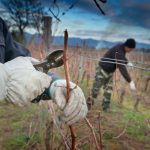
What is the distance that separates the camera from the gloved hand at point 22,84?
138 cm

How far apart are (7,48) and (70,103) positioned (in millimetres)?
933

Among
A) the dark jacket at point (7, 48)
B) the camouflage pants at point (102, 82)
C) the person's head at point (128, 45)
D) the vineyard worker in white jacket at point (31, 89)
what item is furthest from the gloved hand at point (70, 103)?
the person's head at point (128, 45)

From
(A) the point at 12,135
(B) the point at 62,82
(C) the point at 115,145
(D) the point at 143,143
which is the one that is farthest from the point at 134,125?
(B) the point at 62,82

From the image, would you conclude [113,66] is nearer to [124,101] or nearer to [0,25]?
[124,101]

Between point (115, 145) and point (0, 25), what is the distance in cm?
382

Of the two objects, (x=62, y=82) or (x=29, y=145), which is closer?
(x=62, y=82)

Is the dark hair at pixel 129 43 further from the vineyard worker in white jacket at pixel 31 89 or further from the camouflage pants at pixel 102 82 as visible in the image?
the vineyard worker in white jacket at pixel 31 89

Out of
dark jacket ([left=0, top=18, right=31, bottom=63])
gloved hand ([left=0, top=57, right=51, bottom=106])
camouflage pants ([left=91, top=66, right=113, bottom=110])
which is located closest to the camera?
gloved hand ([left=0, top=57, right=51, bottom=106])

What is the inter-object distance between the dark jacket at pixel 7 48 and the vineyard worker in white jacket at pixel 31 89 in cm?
65

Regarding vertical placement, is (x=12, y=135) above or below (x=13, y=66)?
below

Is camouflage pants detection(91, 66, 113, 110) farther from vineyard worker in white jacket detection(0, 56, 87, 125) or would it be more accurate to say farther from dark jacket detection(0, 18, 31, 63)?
vineyard worker in white jacket detection(0, 56, 87, 125)

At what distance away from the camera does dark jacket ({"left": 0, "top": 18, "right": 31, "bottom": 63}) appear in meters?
2.13

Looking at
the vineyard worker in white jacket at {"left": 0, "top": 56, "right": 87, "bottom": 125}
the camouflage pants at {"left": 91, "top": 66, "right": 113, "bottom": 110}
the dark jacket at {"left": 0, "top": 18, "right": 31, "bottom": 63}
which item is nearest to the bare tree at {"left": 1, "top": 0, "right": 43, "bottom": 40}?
the dark jacket at {"left": 0, "top": 18, "right": 31, "bottom": 63}

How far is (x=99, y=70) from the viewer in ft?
31.6
